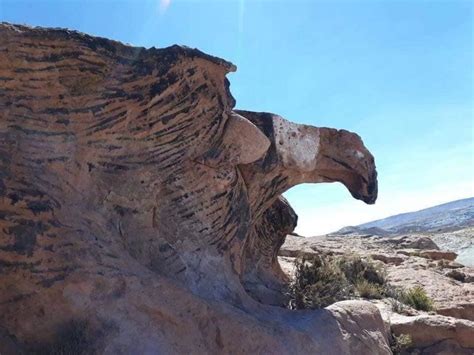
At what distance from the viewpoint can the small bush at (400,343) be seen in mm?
7461

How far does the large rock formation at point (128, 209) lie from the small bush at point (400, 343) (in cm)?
61

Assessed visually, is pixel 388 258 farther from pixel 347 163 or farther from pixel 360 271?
pixel 347 163

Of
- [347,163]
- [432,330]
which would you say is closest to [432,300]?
[432,330]

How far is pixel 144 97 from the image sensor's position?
19.8 ft

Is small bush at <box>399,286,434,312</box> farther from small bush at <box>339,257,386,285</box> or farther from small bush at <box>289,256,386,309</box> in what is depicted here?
small bush at <box>339,257,386,285</box>

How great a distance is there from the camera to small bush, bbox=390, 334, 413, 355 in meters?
7.46

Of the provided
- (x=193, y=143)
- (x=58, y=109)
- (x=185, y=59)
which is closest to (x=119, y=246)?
(x=58, y=109)

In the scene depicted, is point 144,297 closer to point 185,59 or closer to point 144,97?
point 144,97

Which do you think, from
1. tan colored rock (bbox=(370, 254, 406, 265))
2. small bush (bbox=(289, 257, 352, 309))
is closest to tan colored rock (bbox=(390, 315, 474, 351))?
small bush (bbox=(289, 257, 352, 309))

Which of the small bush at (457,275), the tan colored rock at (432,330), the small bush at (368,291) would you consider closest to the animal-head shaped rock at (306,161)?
the small bush at (368,291)

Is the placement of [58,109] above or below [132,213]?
above

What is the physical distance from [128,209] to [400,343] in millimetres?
4511

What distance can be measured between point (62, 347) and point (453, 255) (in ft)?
67.0

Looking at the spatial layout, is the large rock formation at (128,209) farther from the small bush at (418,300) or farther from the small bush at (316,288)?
the small bush at (418,300)
